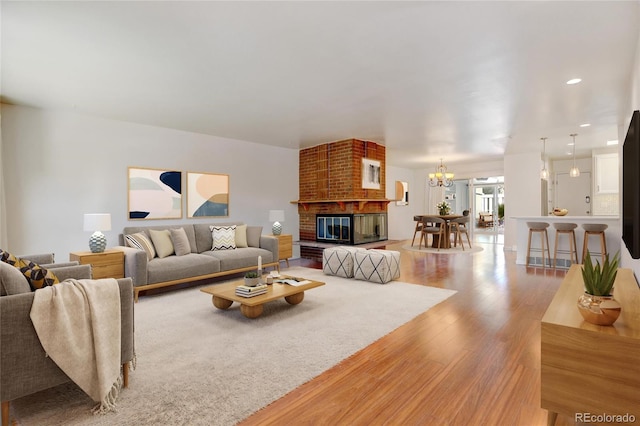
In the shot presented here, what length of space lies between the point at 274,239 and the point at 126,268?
233cm

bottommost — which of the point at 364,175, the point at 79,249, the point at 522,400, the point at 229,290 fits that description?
the point at 522,400

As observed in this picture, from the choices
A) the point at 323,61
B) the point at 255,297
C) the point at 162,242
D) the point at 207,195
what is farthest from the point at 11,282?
the point at 207,195

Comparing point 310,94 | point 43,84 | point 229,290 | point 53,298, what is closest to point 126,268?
point 229,290

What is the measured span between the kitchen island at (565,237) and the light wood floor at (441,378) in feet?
9.65

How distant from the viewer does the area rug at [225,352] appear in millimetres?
1857

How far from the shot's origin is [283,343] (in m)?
2.74

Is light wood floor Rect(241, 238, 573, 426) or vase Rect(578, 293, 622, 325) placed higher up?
vase Rect(578, 293, 622, 325)

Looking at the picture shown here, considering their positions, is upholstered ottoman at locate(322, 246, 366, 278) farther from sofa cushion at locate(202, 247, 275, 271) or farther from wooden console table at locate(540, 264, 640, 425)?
wooden console table at locate(540, 264, 640, 425)

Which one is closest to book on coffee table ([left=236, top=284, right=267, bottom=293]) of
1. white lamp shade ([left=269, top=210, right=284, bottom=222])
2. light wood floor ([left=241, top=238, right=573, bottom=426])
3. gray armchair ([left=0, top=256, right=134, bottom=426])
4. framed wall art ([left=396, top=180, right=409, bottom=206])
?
light wood floor ([left=241, top=238, right=573, bottom=426])

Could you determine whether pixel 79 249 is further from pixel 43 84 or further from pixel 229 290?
pixel 229 290

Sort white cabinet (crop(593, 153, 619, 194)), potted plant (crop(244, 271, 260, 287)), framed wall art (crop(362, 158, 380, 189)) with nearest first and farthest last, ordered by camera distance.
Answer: potted plant (crop(244, 271, 260, 287)) < framed wall art (crop(362, 158, 380, 189)) < white cabinet (crop(593, 153, 619, 194))

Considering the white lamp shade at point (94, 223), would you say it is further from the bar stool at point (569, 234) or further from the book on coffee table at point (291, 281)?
the bar stool at point (569, 234)

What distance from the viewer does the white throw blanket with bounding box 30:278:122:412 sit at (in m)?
1.77

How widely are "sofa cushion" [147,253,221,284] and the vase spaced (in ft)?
14.0
